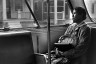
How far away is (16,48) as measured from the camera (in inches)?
128

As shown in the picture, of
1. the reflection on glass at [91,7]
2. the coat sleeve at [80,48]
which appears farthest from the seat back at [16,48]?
the reflection on glass at [91,7]

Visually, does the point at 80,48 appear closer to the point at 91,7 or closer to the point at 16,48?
the point at 16,48

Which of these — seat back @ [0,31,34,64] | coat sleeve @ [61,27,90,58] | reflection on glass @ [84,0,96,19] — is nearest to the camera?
seat back @ [0,31,34,64]

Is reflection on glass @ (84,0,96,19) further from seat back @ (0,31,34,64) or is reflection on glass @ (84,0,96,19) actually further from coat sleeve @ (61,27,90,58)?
seat back @ (0,31,34,64)

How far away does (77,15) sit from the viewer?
137 inches

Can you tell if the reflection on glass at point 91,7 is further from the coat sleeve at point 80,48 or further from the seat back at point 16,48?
the seat back at point 16,48

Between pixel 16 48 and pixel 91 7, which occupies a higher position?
pixel 91 7

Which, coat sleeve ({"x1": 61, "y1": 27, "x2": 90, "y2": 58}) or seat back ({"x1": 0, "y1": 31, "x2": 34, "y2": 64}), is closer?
seat back ({"x1": 0, "y1": 31, "x2": 34, "y2": 64})

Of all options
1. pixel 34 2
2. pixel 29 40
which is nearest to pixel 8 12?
pixel 34 2

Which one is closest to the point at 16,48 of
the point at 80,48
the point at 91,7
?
the point at 80,48

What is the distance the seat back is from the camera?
9.93 ft

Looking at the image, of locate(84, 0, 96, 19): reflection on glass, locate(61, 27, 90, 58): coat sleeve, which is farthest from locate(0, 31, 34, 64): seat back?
locate(84, 0, 96, 19): reflection on glass

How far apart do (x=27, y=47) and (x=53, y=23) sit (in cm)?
204

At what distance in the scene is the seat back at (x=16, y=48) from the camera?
3025 mm
